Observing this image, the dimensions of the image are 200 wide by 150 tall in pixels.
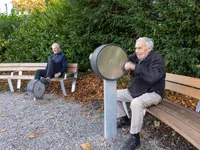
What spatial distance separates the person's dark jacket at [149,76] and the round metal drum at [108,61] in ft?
0.73

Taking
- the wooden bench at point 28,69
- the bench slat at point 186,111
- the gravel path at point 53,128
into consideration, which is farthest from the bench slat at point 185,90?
the wooden bench at point 28,69

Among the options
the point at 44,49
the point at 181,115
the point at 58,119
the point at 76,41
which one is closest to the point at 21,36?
the point at 44,49

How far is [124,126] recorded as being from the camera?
3.62 meters

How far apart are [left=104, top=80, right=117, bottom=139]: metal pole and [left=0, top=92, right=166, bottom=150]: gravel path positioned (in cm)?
15

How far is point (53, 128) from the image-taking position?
366 cm

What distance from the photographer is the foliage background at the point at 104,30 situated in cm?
413

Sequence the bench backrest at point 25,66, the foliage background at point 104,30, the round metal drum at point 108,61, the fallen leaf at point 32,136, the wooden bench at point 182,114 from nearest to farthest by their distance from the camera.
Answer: the wooden bench at point 182,114 → the round metal drum at point 108,61 → the fallen leaf at point 32,136 → the foliage background at point 104,30 → the bench backrest at point 25,66

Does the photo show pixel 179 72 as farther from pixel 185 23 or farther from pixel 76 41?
pixel 76 41

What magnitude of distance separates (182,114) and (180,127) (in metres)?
0.39

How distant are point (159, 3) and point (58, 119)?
9.34ft

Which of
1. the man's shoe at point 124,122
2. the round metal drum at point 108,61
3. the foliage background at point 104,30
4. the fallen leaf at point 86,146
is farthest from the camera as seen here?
the foliage background at point 104,30

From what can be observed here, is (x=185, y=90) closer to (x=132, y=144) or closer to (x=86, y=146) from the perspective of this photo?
(x=132, y=144)

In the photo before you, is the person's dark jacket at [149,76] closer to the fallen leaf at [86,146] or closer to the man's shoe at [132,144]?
the man's shoe at [132,144]

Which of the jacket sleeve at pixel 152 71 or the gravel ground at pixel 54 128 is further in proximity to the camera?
the gravel ground at pixel 54 128
